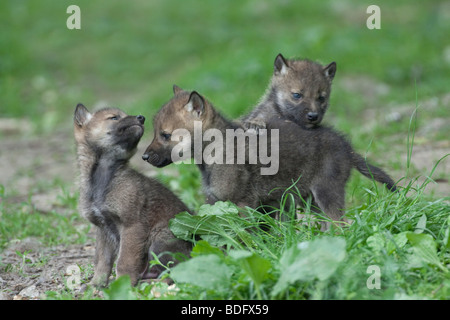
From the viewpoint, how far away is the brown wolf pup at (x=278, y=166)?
5.06m

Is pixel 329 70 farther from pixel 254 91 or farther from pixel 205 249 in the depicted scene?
pixel 254 91

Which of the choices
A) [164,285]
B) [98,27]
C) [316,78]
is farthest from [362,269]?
[98,27]

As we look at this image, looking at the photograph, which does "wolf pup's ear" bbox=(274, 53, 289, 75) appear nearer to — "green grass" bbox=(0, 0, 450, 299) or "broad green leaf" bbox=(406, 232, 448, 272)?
"green grass" bbox=(0, 0, 450, 299)

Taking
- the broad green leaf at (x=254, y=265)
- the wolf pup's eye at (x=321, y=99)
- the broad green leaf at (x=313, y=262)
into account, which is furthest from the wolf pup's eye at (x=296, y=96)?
the broad green leaf at (x=254, y=265)

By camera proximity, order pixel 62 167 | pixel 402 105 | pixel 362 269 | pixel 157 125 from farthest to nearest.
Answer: pixel 402 105, pixel 62 167, pixel 157 125, pixel 362 269

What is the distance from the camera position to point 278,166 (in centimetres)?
521

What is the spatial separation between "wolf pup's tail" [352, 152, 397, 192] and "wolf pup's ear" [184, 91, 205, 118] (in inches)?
55.6

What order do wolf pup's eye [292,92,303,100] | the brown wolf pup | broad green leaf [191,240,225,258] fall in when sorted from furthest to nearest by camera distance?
wolf pup's eye [292,92,303,100] → the brown wolf pup → broad green leaf [191,240,225,258]

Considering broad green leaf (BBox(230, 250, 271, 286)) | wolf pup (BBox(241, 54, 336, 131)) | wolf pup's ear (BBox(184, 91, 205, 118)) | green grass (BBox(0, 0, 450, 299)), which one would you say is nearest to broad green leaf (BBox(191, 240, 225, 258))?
green grass (BBox(0, 0, 450, 299))

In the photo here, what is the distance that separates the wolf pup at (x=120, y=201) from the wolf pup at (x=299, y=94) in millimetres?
1253

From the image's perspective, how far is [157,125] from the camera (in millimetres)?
5117

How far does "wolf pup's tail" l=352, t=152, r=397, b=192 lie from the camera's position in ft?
17.1
